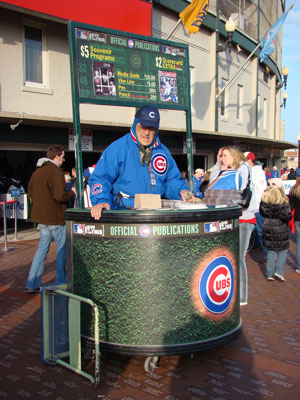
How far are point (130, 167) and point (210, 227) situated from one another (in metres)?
0.99

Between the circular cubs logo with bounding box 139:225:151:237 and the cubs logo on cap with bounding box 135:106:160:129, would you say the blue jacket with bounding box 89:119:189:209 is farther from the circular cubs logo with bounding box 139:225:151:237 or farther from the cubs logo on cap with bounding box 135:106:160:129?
the circular cubs logo with bounding box 139:225:151:237

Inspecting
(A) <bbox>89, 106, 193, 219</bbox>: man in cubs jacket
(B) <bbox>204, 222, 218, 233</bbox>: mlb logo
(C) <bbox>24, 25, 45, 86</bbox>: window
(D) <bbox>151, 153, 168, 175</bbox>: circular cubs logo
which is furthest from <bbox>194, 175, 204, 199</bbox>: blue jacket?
(B) <bbox>204, 222, 218, 233</bbox>: mlb logo

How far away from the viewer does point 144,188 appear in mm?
4289

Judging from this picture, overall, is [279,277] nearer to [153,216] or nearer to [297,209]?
[297,209]

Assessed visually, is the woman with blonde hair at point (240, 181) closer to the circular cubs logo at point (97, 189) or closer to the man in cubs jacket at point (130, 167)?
the man in cubs jacket at point (130, 167)

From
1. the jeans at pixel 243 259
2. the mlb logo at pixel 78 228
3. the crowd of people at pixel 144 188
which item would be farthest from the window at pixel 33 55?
the mlb logo at pixel 78 228

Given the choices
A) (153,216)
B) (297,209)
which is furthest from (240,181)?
(297,209)

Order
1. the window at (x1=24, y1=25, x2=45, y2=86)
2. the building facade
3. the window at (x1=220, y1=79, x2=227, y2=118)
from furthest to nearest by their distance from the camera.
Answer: the window at (x1=220, y1=79, x2=227, y2=118), the window at (x1=24, y1=25, x2=45, y2=86), the building facade

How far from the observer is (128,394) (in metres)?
3.38

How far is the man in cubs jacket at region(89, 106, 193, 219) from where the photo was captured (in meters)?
4.16

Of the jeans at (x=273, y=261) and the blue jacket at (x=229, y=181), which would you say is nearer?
the blue jacket at (x=229, y=181)

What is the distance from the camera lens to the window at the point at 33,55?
12164mm

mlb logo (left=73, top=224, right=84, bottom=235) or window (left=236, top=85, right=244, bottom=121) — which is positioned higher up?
window (left=236, top=85, right=244, bottom=121)

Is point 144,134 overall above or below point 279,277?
above
